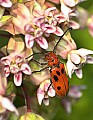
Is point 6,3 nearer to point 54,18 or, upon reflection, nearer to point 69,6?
point 54,18

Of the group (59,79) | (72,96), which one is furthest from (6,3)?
(72,96)

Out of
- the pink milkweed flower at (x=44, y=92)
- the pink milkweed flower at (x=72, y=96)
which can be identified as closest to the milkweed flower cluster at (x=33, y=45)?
the pink milkweed flower at (x=44, y=92)

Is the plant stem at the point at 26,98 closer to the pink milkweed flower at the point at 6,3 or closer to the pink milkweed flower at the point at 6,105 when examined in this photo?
the pink milkweed flower at the point at 6,105

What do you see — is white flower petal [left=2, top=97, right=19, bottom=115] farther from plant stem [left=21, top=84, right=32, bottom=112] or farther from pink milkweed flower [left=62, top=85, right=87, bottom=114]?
pink milkweed flower [left=62, top=85, right=87, bottom=114]

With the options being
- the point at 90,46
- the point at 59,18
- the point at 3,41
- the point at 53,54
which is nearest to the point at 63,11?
the point at 59,18

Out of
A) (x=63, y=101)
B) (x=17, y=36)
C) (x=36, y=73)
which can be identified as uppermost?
(x=17, y=36)

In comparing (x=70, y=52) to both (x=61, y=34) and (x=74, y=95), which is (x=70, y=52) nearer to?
(x=61, y=34)

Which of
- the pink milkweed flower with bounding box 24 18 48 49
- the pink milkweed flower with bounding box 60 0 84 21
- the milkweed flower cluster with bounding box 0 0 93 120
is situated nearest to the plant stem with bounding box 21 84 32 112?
the milkweed flower cluster with bounding box 0 0 93 120

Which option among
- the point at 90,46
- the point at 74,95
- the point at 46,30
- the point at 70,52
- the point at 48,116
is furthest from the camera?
the point at 90,46

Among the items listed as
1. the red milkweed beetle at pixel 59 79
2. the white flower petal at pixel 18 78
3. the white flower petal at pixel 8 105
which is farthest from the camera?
the red milkweed beetle at pixel 59 79
